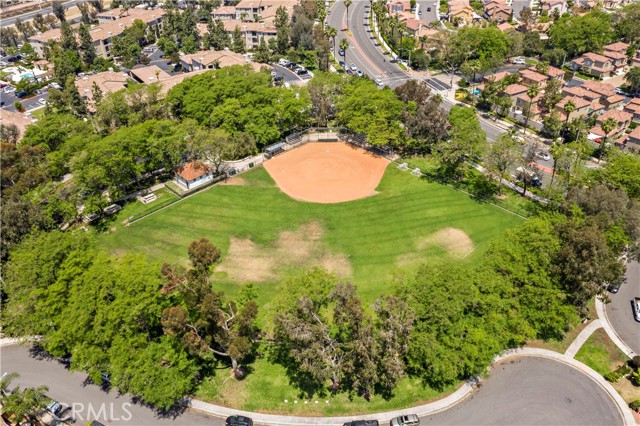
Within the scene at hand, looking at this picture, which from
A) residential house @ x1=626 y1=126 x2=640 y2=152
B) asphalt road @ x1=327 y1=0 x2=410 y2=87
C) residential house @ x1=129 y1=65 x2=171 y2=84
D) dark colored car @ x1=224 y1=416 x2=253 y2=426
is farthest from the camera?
asphalt road @ x1=327 y1=0 x2=410 y2=87

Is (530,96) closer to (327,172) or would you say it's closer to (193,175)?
(327,172)

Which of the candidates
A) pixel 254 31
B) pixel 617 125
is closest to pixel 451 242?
pixel 617 125

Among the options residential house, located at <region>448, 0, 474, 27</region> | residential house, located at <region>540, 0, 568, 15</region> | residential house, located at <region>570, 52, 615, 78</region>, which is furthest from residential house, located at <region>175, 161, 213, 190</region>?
residential house, located at <region>540, 0, 568, 15</region>

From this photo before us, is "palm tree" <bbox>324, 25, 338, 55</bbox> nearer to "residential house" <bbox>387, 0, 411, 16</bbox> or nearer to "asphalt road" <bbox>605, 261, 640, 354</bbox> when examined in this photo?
"residential house" <bbox>387, 0, 411, 16</bbox>

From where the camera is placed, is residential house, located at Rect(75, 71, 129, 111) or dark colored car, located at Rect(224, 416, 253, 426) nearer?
dark colored car, located at Rect(224, 416, 253, 426)

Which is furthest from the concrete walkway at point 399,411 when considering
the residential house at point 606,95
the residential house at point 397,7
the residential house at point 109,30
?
the residential house at point 397,7

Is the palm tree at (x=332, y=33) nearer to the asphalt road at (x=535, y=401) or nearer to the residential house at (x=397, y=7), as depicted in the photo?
the residential house at (x=397, y=7)
